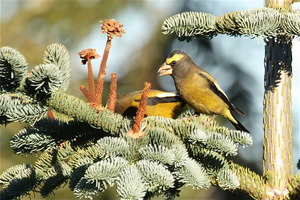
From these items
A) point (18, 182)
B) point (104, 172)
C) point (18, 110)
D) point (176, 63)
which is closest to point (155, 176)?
point (104, 172)

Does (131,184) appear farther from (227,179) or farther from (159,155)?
(227,179)

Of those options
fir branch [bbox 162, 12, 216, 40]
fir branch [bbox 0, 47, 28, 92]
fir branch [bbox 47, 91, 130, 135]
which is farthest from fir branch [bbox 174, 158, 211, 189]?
fir branch [bbox 162, 12, 216, 40]

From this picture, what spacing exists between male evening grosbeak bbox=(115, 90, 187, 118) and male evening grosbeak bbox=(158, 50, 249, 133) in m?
0.23

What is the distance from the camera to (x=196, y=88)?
3.87 metres

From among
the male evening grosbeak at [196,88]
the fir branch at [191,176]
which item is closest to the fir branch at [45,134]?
the fir branch at [191,176]

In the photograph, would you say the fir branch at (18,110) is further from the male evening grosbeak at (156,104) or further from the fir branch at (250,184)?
the male evening grosbeak at (156,104)

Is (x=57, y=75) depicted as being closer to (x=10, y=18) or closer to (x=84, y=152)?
(x=84, y=152)

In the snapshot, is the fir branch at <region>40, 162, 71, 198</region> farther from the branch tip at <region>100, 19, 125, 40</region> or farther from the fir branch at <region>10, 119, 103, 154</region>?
the branch tip at <region>100, 19, 125, 40</region>

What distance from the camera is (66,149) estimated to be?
80.6 inches

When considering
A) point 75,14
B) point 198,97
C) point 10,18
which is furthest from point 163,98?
point 10,18

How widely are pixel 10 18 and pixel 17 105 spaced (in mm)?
5428

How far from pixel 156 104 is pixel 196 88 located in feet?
1.62

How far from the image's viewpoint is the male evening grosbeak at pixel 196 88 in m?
3.82

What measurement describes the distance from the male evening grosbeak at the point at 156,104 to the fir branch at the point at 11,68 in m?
2.57
